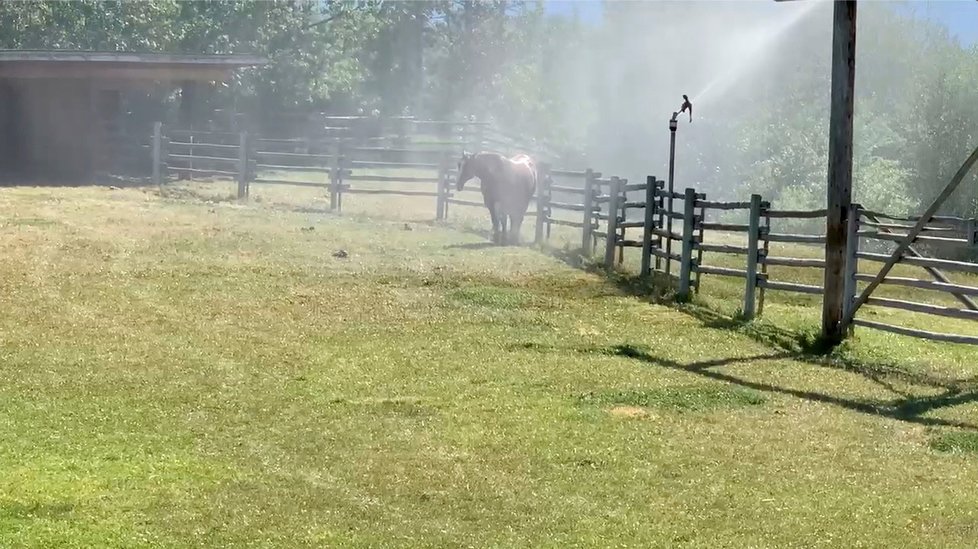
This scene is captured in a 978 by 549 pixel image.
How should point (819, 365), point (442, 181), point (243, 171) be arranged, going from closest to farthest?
point (819, 365), point (442, 181), point (243, 171)

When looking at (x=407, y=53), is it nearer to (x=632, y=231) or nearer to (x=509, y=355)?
(x=632, y=231)

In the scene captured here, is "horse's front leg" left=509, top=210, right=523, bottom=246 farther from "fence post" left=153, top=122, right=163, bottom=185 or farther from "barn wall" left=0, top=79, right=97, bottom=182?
"barn wall" left=0, top=79, right=97, bottom=182

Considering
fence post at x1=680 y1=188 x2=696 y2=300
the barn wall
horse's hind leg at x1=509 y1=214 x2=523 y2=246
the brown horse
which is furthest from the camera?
the barn wall

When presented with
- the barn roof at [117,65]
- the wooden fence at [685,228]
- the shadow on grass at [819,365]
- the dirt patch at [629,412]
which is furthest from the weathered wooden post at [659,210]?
the barn roof at [117,65]

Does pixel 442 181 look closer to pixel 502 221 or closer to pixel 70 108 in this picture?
pixel 502 221

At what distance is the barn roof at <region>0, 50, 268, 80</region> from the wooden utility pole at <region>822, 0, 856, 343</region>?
1867cm

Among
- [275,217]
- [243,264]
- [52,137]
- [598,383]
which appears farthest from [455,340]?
[52,137]

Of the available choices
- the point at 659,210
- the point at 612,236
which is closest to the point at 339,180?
the point at 612,236

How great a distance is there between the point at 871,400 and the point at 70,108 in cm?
2293

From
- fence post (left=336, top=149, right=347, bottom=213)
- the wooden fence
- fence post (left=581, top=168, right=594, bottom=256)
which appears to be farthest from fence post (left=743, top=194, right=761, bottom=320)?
fence post (left=336, top=149, right=347, bottom=213)

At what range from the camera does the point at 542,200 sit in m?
20.0

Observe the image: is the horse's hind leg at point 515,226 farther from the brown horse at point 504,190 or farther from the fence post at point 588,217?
the fence post at point 588,217

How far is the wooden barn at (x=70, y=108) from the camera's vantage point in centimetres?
2683

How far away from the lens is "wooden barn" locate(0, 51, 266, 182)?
26.8 metres
